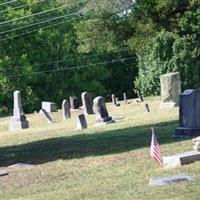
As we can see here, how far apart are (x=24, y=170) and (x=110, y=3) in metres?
20.2

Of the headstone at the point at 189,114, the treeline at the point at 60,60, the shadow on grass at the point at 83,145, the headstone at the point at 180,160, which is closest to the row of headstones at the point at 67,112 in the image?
the shadow on grass at the point at 83,145

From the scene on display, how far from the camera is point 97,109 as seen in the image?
2692 cm

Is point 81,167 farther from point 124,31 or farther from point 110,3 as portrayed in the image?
point 110,3

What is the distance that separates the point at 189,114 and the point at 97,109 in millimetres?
9344

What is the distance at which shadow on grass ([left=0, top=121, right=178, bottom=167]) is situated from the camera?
647 inches

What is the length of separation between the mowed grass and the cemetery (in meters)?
0.02

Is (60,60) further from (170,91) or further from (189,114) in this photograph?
(189,114)

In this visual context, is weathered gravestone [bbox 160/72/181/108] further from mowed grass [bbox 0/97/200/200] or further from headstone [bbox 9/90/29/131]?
mowed grass [bbox 0/97/200/200]

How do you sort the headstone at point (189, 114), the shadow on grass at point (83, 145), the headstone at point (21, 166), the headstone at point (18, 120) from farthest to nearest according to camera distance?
the headstone at point (18, 120) < the headstone at point (189, 114) < the shadow on grass at point (83, 145) < the headstone at point (21, 166)

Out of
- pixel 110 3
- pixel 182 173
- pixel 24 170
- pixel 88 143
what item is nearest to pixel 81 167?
pixel 24 170

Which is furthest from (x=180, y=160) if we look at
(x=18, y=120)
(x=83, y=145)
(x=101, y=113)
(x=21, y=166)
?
(x=18, y=120)

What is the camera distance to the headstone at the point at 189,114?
1767 centimetres

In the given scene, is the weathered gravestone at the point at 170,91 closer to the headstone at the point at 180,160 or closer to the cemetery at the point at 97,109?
the cemetery at the point at 97,109

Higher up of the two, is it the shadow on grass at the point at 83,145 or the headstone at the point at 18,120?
the shadow on grass at the point at 83,145
